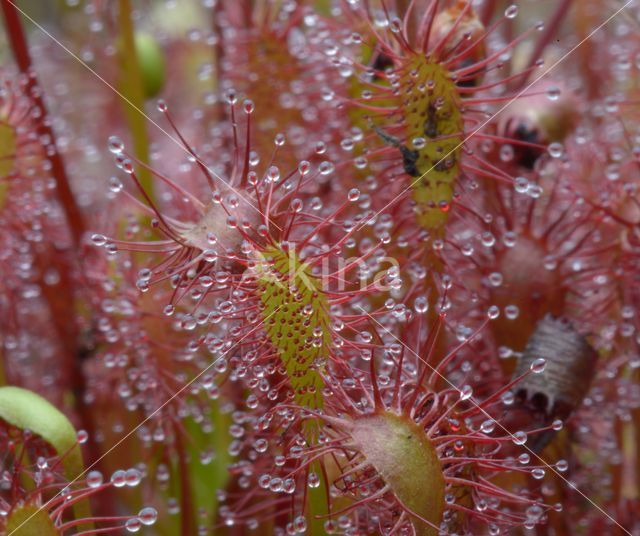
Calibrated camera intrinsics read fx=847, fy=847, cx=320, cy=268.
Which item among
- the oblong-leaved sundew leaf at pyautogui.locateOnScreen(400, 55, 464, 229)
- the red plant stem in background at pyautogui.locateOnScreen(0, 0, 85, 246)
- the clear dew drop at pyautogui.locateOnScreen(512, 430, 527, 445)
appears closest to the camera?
the clear dew drop at pyautogui.locateOnScreen(512, 430, 527, 445)

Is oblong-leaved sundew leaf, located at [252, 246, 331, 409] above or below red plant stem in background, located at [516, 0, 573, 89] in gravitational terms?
below

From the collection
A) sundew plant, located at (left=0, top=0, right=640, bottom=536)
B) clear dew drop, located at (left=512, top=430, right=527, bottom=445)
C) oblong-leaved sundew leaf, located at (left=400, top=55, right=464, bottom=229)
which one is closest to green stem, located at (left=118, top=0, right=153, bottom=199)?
sundew plant, located at (left=0, top=0, right=640, bottom=536)

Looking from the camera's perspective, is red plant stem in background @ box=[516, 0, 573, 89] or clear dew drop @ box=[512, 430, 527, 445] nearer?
clear dew drop @ box=[512, 430, 527, 445]

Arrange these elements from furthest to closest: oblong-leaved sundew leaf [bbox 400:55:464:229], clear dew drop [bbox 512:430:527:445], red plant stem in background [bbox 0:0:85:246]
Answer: red plant stem in background [bbox 0:0:85:246] < oblong-leaved sundew leaf [bbox 400:55:464:229] < clear dew drop [bbox 512:430:527:445]

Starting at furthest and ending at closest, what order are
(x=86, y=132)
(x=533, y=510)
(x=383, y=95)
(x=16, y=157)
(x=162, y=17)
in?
(x=162, y=17) → (x=86, y=132) → (x=16, y=157) → (x=383, y=95) → (x=533, y=510)

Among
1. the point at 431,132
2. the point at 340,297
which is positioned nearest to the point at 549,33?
the point at 431,132

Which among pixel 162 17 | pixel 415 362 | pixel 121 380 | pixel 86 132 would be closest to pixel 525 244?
pixel 415 362

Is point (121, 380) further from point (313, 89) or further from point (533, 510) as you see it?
point (533, 510)

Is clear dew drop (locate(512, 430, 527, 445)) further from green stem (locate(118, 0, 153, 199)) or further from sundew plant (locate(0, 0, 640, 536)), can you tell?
green stem (locate(118, 0, 153, 199))
